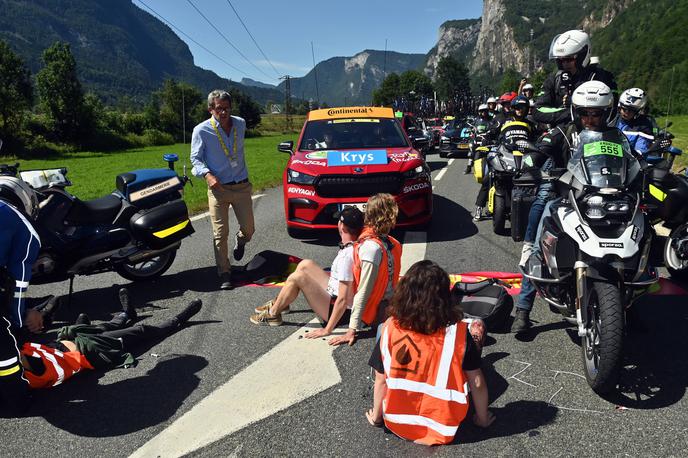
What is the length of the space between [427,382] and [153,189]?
4.13m

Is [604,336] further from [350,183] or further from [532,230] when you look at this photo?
[350,183]

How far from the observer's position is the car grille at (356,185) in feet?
23.4

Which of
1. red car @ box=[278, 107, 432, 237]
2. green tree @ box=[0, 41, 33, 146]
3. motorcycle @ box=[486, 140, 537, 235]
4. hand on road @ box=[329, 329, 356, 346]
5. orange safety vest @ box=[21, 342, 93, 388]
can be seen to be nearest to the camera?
orange safety vest @ box=[21, 342, 93, 388]

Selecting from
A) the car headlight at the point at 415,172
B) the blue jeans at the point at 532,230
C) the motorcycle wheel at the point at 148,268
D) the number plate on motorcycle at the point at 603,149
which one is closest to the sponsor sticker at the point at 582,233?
the number plate on motorcycle at the point at 603,149

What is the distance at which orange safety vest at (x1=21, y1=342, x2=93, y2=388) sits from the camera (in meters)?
3.29

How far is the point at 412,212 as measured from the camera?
7305 millimetres

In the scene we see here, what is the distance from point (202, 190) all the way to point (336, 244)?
25.8 feet

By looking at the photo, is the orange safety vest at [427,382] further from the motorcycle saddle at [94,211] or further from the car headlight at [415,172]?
the car headlight at [415,172]

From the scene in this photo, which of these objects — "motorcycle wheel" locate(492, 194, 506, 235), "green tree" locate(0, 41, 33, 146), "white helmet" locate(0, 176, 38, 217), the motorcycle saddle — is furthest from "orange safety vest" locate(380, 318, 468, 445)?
"green tree" locate(0, 41, 33, 146)

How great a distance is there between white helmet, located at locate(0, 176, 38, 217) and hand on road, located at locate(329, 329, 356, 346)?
224cm

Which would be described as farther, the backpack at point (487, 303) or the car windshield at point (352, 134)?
the car windshield at point (352, 134)

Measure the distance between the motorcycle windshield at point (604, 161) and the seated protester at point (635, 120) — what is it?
12.9 ft

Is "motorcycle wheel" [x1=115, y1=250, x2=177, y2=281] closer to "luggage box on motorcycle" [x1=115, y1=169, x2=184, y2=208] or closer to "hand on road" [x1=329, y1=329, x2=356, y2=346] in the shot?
"luggage box on motorcycle" [x1=115, y1=169, x2=184, y2=208]

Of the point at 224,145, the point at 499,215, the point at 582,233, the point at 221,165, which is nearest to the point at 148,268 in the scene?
the point at 221,165
